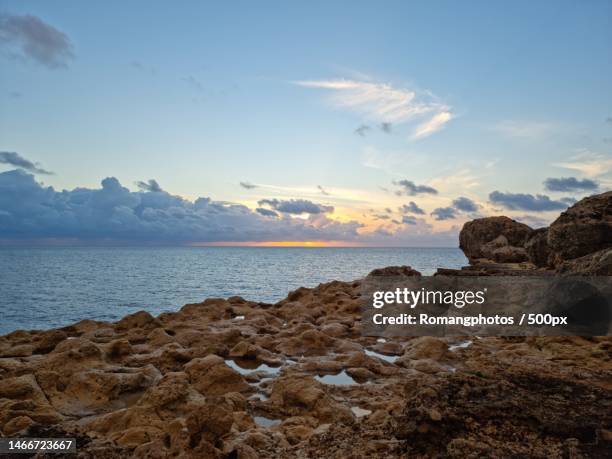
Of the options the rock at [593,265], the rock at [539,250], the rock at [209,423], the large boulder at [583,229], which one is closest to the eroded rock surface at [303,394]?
the rock at [209,423]

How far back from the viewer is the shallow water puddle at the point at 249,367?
10.7 meters

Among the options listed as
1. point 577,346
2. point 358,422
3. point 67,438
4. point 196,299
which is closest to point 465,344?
point 577,346

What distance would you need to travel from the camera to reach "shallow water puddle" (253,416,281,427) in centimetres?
726

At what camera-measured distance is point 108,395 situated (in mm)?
8727

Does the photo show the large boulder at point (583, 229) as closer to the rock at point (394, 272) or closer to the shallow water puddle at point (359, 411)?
the rock at point (394, 272)

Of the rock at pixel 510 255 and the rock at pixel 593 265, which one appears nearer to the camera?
the rock at pixel 593 265

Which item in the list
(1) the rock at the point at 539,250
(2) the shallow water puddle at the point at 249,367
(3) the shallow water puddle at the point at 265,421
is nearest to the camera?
(3) the shallow water puddle at the point at 265,421

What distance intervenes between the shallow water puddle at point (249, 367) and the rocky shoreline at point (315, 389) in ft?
0.17

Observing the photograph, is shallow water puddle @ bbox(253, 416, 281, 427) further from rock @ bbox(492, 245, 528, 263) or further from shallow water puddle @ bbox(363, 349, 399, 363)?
rock @ bbox(492, 245, 528, 263)

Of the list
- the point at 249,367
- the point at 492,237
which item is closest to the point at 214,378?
the point at 249,367

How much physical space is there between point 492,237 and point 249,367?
4074cm

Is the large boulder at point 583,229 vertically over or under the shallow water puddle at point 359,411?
over

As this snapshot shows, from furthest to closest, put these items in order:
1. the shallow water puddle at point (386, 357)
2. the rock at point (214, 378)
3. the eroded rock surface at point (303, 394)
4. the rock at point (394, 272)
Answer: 1. the rock at point (394, 272)
2. the shallow water puddle at point (386, 357)
3. the rock at point (214, 378)
4. the eroded rock surface at point (303, 394)

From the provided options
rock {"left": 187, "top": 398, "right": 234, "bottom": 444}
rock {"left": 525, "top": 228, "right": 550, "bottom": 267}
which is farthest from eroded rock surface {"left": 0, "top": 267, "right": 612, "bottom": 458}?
rock {"left": 525, "top": 228, "right": 550, "bottom": 267}
